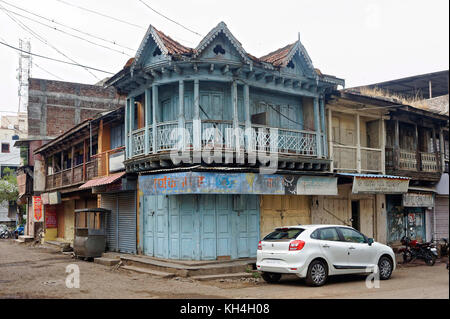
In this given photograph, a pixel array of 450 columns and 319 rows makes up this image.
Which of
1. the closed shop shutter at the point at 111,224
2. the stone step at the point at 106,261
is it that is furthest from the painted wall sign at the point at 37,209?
the stone step at the point at 106,261

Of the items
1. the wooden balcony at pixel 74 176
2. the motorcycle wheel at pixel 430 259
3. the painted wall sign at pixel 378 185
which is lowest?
the motorcycle wheel at pixel 430 259

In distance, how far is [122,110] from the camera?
727 inches

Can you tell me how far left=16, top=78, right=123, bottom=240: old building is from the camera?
32.6 meters

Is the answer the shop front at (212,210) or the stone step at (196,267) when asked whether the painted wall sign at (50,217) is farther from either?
the stone step at (196,267)

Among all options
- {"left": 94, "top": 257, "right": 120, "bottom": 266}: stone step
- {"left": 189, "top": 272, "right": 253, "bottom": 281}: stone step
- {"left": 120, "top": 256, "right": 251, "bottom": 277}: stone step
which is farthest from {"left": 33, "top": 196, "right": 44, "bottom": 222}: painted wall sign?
{"left": 189, "top": 272, "right": 253, "bottom": 281}: stone step

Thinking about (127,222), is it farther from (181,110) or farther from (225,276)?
(225,276)

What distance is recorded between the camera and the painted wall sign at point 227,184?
1327 cm

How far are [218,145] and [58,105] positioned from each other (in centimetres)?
2460

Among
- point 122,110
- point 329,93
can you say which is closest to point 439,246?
point 329,93

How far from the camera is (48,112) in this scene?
3456 centimetres

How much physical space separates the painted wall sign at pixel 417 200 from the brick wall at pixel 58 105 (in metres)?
21.8

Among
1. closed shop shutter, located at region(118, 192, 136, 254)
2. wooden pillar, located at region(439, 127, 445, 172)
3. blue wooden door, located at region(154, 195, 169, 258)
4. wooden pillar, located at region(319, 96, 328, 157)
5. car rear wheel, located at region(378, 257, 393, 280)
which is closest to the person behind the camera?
A: car rear wheel, located at region(378, 257, 393, 280)

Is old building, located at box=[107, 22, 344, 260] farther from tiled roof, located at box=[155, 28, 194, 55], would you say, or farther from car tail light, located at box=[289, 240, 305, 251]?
car tail light, located at box=[289, 240, 305, 251]

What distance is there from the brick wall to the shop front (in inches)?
809
